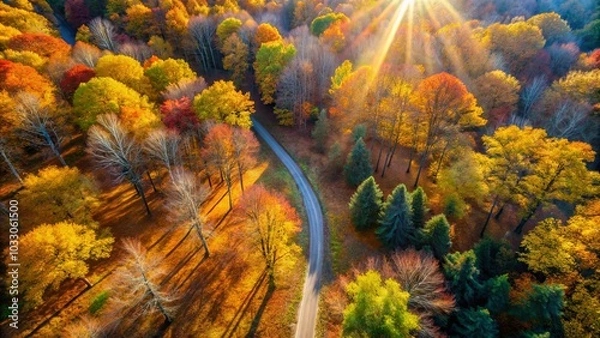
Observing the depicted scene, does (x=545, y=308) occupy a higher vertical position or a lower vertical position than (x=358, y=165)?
lower

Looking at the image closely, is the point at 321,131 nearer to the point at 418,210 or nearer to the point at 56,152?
the point at 418,210

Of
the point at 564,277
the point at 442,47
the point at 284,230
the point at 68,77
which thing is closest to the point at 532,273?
the point at 564,277

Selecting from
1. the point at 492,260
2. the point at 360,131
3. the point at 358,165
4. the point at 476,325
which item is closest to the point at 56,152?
the point at 358,165

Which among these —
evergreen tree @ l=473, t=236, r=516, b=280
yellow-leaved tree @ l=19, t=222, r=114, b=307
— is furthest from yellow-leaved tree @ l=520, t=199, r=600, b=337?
yellow-leaved tree @ l=19, t=222, r=114, b=307

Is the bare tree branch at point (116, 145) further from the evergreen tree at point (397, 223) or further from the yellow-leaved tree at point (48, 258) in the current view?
the evergreen tree at point (397, 223)

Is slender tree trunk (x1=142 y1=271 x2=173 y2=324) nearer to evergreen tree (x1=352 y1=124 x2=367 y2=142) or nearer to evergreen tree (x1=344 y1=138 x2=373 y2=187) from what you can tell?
evergreen tree (x1=344 y1=138 x2=373 y2=187)

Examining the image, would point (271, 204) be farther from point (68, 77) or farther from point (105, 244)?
point (68, 77)
